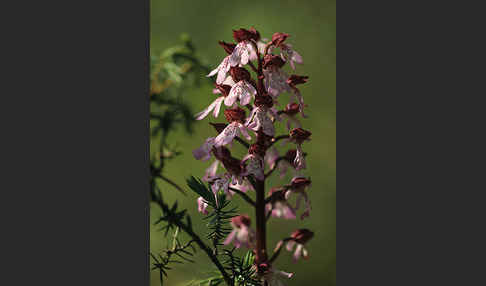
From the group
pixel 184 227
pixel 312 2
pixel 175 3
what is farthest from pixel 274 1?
pixel 184 227

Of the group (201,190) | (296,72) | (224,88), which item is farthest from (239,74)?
(296,72)

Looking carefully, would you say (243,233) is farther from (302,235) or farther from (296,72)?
(296,72)

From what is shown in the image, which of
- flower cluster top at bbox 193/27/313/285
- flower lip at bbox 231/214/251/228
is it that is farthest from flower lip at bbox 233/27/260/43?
flower lip at bbox 231/214/251/228

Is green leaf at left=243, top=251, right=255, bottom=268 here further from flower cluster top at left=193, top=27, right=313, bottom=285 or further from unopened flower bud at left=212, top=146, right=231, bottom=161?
unopened flower bud at left=212, top=146, right=231, bottom=161

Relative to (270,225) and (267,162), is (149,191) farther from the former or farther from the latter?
(270,225)

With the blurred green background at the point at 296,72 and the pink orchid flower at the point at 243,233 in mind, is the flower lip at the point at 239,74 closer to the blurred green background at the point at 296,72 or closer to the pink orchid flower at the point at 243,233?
the pink orchid flower at the point at 243,233

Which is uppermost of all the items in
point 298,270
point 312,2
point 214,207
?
point 312,2
